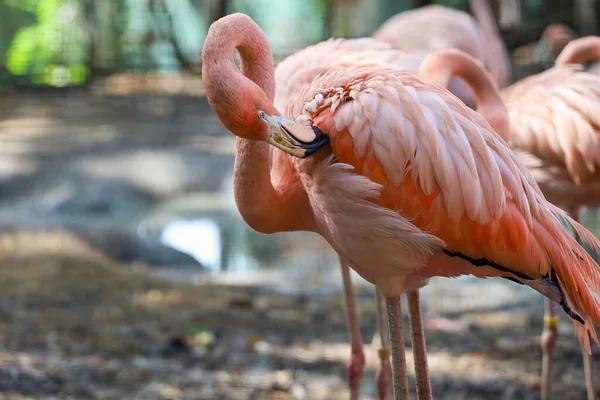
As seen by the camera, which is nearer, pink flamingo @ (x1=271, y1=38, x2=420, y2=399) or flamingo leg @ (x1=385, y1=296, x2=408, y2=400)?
flamingo leg @ (x1=385, y1=296, x2=408, y2=400)

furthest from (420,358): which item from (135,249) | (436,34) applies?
(135,249)

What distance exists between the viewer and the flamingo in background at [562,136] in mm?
3160

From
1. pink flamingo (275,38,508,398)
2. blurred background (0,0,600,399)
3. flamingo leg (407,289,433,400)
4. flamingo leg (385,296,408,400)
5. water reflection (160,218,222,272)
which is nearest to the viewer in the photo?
flamingo leg (385,296,408,400)

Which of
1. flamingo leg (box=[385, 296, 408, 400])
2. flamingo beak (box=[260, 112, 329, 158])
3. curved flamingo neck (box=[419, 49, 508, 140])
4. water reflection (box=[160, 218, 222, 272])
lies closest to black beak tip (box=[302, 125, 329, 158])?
flamingo beak (box=[260, 112, 329, 158])

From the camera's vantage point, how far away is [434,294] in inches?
191

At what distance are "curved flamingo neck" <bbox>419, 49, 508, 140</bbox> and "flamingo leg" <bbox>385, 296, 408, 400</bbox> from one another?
0.95 m

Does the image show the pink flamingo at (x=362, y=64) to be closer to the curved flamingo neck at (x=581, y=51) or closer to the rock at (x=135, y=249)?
the curved flamingo neck at (x=581, y=51)

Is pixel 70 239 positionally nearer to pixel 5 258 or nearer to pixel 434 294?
pixel 5 258

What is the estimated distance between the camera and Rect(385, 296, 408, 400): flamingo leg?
228 cm

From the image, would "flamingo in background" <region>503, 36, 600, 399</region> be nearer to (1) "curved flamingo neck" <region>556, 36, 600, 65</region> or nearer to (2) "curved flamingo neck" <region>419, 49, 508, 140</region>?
(1) "curved flamingo neck" <region>556, 36, 600, 65</region>

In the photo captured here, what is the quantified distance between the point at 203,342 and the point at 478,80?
205 cm

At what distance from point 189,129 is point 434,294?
14.3 ft

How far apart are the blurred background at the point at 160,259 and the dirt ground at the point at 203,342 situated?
13 millimetres

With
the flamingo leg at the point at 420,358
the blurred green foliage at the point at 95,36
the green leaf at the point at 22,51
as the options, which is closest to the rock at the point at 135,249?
the flamingo leg at the point at 420,358
